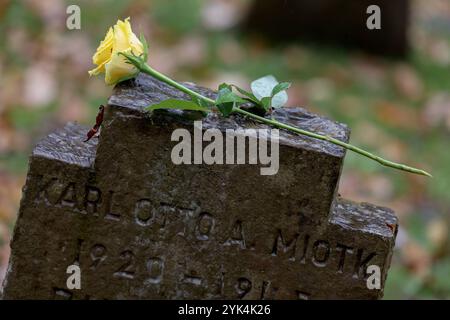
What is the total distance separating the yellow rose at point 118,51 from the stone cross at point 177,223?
0.06 meters

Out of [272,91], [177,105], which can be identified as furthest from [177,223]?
[272,91]

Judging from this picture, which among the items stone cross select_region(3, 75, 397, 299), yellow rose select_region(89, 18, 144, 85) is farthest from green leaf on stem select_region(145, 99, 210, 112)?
yellow rose select_region(89, 18, 144, 85)

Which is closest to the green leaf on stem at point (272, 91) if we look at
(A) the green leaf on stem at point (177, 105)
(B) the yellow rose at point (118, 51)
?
(A) the green leaf on stem at point (177, 105)

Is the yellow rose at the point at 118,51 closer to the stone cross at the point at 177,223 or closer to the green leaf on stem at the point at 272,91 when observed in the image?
the stone cross at the point at 177,223

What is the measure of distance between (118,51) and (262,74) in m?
3.53

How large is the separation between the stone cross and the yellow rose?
0.19ft

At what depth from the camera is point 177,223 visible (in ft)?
9.02

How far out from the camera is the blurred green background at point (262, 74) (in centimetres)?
494

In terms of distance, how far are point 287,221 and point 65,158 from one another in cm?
71

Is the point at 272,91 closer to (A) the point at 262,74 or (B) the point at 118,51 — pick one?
(B) the point at 118,51

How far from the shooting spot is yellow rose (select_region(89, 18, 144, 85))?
2684 millimetres

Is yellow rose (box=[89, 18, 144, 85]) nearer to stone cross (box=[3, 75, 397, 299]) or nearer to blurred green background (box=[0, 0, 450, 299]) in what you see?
stone cross (box=[3, 75, 397, 299])

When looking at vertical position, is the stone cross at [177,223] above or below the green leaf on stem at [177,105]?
below
